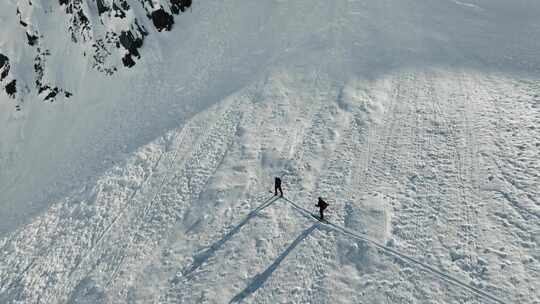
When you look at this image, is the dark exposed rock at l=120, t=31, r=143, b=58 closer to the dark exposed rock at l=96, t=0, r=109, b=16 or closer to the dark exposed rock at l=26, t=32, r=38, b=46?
the dark exposed rock at l=96, t=0, r=109, b=16

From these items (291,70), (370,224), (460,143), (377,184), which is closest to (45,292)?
(370,224)

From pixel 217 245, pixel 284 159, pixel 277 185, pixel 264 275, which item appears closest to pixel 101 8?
pixel 284 159

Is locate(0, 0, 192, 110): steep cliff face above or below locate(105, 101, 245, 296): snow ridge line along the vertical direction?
above

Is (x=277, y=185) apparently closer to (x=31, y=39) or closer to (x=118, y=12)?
(x=118, y=12)

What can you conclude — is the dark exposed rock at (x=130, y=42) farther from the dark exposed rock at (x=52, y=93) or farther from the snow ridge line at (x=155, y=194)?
the snow ridge line at (x=155, y=194)

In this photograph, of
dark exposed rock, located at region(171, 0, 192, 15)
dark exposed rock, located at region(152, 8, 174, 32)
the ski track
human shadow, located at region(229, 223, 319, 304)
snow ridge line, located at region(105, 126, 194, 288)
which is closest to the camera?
the ski track

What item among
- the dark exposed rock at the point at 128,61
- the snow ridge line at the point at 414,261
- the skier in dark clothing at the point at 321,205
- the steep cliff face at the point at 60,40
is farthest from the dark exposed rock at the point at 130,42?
the skier in dark clothing at the point at 321,205

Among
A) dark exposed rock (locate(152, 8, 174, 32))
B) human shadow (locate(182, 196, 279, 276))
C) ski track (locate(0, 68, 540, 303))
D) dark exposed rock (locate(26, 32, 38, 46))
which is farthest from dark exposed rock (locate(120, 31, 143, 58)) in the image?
human shadow (locate(182, 196, 279, 276))
